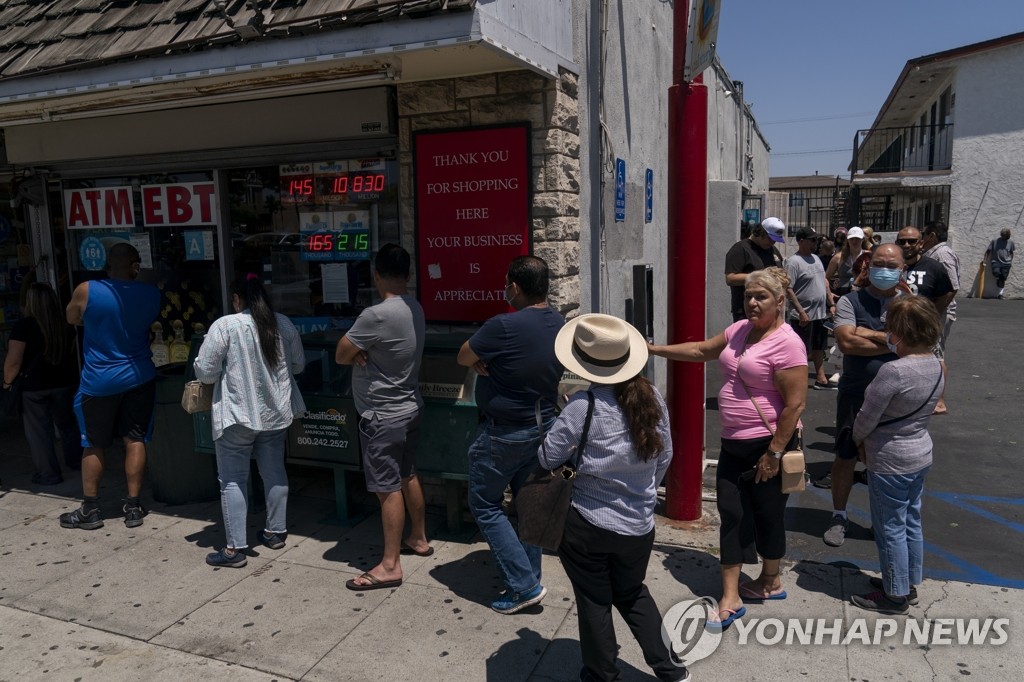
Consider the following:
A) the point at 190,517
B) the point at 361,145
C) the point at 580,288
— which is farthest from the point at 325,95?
the point at 190,517

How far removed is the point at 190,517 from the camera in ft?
18.7

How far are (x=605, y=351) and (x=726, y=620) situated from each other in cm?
183

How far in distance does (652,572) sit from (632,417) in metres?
1.97

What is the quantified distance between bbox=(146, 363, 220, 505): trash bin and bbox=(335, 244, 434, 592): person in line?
77.4 inches

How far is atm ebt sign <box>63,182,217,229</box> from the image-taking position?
6785 millimetres

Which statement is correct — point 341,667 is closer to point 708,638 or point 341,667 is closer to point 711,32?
point 708,638

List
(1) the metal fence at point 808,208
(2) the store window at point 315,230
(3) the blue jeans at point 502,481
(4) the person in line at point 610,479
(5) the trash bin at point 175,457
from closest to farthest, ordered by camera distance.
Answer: (4) the person in line at point 610,479
(3) the blue jeans at point 502,481
(5) the trash bin at point 175,457
(2) the store window at point 315,230
(1) the metal fence at point 808,208

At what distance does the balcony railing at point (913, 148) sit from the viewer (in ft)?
75.8

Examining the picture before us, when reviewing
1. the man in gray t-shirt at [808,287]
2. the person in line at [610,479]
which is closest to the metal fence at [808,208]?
the man in gray t-shirt at [808,287]

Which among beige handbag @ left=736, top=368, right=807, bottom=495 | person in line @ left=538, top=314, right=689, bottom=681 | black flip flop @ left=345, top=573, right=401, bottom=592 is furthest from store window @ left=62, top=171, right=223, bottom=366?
beige handbag @ left=736, top=368, right=807, bottom=495

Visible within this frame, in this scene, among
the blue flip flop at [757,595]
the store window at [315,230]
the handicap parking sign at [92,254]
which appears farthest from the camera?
the handicap parking sign at [92,254]

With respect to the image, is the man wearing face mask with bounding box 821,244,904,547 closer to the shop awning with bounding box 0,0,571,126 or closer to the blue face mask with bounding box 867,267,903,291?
the blue face mask with bounding box 867,267,903,291

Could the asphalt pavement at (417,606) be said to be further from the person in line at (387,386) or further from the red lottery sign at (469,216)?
the red lottery sign at (469,216)

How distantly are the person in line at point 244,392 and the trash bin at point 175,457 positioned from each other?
1.07m
